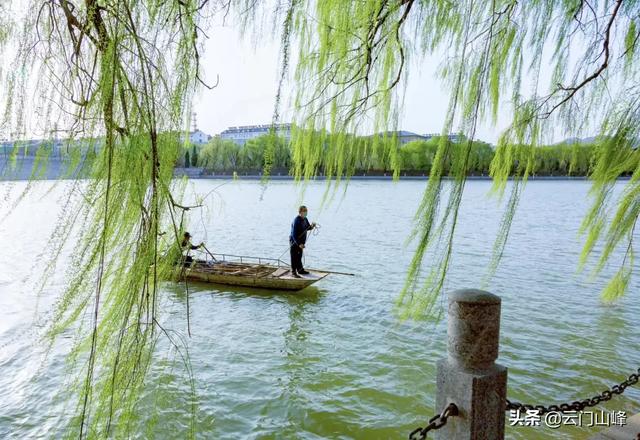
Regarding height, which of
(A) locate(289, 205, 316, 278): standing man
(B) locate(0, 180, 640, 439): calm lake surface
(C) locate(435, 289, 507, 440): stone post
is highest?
(C) locate(435, 289, 507, 440): stone post

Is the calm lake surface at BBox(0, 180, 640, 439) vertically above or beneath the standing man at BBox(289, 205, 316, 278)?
beneath

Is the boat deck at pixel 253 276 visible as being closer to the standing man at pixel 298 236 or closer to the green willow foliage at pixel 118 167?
the standing man at pixel 298 236

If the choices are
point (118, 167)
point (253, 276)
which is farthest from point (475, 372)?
point (253, 276)

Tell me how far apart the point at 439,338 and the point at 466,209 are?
2499cm

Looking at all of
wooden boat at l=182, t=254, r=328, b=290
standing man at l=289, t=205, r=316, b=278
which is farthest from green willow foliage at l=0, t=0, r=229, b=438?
wooden boat at l=182, t=254, r=328, b=290

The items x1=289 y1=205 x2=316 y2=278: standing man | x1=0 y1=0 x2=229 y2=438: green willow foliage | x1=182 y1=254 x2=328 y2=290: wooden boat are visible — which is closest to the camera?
x1=0 y1=0 x2=229 y2=438: green willow foliage

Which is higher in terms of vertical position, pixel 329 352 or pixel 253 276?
pixel 253 276

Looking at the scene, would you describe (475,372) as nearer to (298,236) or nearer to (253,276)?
(298,236)

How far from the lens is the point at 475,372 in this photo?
1655 millimetres

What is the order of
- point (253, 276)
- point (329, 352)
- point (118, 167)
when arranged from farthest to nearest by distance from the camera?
point (253, 276) < point (329, 352) < point (118, 167)

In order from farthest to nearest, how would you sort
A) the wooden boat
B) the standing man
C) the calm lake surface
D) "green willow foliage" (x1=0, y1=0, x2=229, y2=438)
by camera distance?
1. the wooden boat
2. the standing man
3. the calm lake surface
4. "green willow foliage" (x1=0, y1=0, x2=229, y2=438)

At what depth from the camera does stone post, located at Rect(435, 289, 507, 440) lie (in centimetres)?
165

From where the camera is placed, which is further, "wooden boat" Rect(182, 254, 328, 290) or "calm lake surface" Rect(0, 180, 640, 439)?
"wooden boat" Rect(182, 254, 328, 290)

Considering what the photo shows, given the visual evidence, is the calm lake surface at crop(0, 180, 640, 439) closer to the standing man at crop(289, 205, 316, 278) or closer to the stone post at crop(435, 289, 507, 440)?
the stone post at crop(435, 289, 507, 440)
